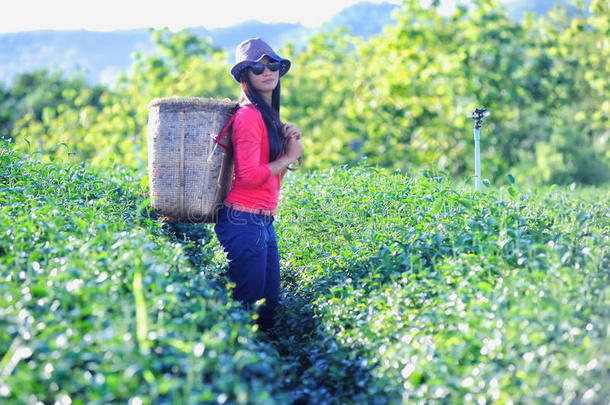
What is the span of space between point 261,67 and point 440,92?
25.3 feet

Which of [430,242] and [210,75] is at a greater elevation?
[210,75]

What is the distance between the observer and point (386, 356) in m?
2.74

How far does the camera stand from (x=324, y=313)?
347 centimetres

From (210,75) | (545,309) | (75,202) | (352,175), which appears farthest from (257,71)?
(210,75)

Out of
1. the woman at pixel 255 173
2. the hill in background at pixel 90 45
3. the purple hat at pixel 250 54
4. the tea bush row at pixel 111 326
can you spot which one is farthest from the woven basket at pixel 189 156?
the hill in background at pixel 90 45

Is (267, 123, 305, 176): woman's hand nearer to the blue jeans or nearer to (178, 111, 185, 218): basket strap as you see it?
the blue jeans

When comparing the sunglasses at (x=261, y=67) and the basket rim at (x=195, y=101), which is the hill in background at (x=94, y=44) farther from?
the sunglasses at (x=261, y=67)

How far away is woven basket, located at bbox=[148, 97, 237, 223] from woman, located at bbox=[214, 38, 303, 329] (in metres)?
0.13

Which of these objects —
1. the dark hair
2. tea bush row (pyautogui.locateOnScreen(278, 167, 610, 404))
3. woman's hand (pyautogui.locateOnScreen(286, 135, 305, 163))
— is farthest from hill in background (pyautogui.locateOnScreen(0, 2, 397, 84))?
woman's hand (pyautogui.locateOnScreen(286, 135, 305, 163))

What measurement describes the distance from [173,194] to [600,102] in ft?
42.7

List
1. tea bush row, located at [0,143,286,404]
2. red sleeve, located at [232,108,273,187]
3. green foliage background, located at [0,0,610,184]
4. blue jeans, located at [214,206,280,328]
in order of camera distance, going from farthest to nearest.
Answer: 1. green foliage background, located at [0,0,610,184]
2. blue jeans, located at [214,206,280,328]
3. red sleeve, located at [232,108,273,187]
4. tea bush row, located at [0,143,286,404]

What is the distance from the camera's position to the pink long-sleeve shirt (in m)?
3.46

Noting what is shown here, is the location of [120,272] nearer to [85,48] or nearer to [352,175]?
[352,175]

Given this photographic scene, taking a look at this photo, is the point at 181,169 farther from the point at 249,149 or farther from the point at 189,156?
the point at 249,149
